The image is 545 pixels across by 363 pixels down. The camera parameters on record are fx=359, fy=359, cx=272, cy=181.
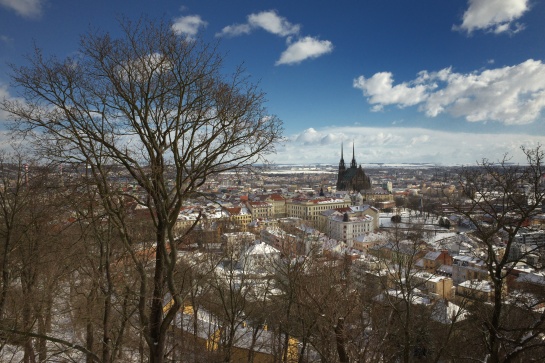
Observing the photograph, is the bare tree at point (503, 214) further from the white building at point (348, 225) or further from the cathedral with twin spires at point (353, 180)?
the cathedral with twin spires at point (353, 180)

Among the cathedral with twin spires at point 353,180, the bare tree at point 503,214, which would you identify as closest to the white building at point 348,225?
the cathedral with twin spires at point 353,180

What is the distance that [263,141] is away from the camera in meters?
5.92

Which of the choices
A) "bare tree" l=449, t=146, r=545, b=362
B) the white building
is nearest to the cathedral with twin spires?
the white building

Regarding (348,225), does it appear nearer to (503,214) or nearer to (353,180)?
(503,214)

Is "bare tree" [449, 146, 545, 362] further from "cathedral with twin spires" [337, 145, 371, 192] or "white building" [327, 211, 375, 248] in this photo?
"cathedral with twin spires" [337, 145, 371, 192]

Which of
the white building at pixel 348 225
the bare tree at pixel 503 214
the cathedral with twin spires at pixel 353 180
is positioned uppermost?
the bare tree at pixel 503 214

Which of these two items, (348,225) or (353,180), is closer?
(348,225)

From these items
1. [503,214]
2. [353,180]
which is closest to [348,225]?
[503,214]

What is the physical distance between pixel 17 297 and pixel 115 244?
8.46 ft

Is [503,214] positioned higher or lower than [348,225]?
higher

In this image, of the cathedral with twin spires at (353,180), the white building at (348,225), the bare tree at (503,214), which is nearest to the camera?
the bare tree at (503,214)

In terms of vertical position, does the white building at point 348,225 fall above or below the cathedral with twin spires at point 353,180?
below

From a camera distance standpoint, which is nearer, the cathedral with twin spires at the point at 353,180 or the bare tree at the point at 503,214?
the bare tree at the point at 503,214

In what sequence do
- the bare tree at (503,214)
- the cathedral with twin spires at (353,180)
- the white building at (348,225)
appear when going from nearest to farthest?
1. the bare tree at (503,214)
2. the white building at (348,225)
3. the cathedral with twin spires at (353,180)
